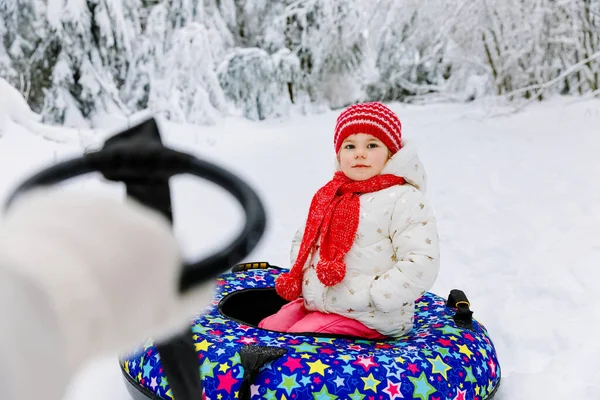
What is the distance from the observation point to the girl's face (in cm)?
203

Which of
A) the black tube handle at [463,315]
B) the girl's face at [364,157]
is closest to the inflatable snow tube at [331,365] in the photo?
the black tube handle at [463,315]

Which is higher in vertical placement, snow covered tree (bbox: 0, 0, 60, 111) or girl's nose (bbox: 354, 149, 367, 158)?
snow covered tree (bbox: 0, 0, 60, 111)

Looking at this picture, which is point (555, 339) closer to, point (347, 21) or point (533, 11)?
point (533, 11)

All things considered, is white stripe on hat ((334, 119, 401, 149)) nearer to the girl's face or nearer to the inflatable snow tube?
the girl's face

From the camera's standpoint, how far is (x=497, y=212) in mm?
4293

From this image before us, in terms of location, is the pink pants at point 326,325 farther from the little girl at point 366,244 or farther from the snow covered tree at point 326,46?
the snow covered tree at point 326,46

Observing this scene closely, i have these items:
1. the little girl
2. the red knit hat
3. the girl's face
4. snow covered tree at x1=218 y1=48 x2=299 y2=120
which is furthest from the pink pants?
snow covered tree at x1=218 y1=48 x2=299 y2=120

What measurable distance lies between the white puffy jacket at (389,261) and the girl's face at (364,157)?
4cm

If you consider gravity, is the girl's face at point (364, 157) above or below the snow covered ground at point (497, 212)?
above

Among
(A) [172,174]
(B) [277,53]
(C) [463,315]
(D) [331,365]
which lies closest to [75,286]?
(A) [172,174]

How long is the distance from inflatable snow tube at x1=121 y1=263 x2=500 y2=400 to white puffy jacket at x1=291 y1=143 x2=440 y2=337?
11 cm

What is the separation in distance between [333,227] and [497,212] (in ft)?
8.71

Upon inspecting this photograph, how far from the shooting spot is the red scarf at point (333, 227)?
1.93m

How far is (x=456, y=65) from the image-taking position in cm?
1084
